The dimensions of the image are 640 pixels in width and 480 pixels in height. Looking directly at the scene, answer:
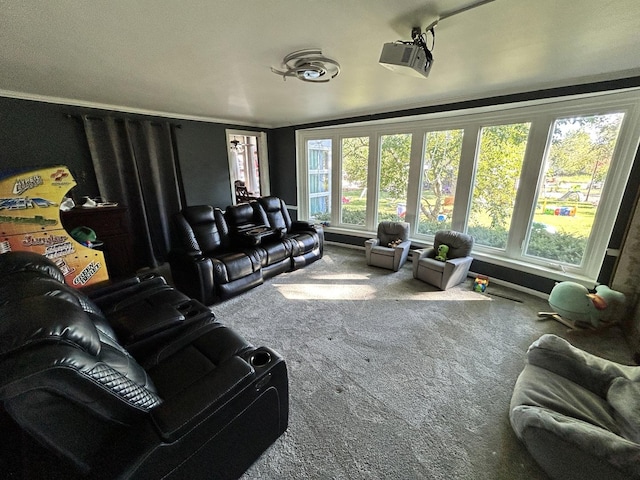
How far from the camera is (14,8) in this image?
119 centimetres

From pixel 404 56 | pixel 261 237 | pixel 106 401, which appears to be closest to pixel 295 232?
pixel 261 237

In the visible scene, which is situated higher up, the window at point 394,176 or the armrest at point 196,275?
the window at point 394,176

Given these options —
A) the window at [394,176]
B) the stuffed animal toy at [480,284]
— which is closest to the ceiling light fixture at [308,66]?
the window at [394,176]

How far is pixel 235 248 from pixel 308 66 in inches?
94.5

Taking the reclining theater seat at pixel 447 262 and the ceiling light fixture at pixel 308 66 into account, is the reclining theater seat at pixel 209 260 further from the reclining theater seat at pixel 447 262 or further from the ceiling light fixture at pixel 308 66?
the reclining theater seat at pixel 447 262

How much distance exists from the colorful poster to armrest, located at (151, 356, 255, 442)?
9.38ft

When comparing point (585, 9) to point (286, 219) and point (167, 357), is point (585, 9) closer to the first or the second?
point (167, 357)

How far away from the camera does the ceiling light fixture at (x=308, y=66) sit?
1.76 m

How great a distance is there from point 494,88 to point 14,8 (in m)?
3.62

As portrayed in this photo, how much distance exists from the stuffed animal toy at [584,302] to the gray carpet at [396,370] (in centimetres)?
16

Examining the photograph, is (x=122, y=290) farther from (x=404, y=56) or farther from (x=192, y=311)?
(x=404, y=56)

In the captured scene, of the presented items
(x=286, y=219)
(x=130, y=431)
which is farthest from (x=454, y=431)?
(x=286, y=219)

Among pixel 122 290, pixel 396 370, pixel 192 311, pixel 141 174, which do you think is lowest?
pixel 396 370

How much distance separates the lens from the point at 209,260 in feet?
9.16
